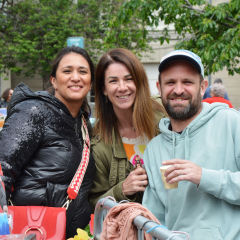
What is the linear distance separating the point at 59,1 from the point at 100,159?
14.5 meters

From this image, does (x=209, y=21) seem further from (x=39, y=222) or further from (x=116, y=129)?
(x=39, y=222)

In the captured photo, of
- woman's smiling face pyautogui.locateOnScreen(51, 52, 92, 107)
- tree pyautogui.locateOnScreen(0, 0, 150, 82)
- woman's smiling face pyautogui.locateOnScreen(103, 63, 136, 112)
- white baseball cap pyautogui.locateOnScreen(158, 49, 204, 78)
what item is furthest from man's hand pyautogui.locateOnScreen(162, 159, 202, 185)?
tree pyautogui.locateOnScreen(0, 0, 150, 82)

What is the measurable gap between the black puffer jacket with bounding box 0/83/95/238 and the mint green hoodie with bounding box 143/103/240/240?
637 mm

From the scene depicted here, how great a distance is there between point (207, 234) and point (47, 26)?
15104 millimetres

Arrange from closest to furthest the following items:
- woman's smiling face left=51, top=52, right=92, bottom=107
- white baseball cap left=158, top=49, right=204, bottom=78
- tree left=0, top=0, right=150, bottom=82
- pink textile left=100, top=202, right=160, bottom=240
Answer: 1. pink textile left=100, top=202, right=160, bottom=240
2. white baseball cap left=158, top=49, right=204, bottom=78
3. woman's smiling face left=51, top=52, right=92, bottom=107
4. tree left=0, top=0, right=150, bottom=82

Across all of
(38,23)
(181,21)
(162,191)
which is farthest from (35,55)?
(162,191)

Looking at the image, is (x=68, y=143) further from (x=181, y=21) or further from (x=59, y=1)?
(x=59, y=1)

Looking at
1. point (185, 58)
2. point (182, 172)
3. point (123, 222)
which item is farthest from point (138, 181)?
point (185, 58)

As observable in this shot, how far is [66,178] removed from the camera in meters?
2.39

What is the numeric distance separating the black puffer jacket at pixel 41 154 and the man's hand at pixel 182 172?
0.97 metres

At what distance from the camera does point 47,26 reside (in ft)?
50.0

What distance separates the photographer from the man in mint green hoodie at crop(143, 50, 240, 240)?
5.64 ft

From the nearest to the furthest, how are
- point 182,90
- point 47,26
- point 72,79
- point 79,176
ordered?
point 182,90 → point 79,176 → point 72,79 → point 47,26

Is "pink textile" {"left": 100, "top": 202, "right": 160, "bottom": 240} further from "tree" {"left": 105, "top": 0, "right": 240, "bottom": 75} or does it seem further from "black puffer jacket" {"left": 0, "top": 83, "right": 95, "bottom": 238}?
"tree" {"left": 105, "top": 0, "right": 240, "bottom": 75}
